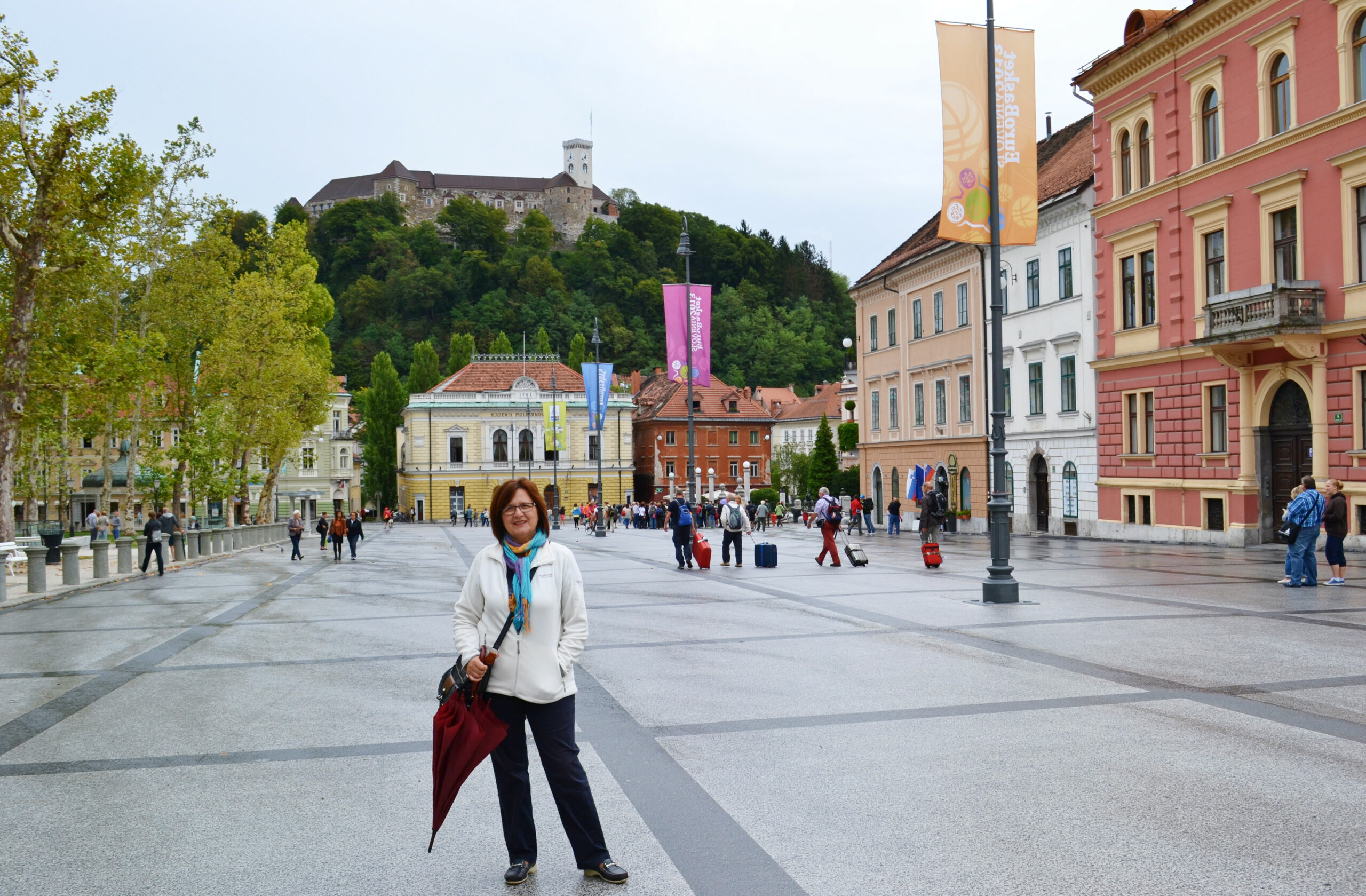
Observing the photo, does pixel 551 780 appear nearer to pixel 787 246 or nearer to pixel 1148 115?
pixel 1148 115

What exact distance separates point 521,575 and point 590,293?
127 metres

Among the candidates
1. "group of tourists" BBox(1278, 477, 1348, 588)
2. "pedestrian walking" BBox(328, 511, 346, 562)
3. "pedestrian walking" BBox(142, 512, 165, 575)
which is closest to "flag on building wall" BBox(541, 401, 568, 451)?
"pedestrian walking" BBox(328, 511, 346, 562)

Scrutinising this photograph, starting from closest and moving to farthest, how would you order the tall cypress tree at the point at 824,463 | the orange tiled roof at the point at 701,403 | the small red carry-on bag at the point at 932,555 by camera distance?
1. the small red carry-on bag at the point at 932,555
2. the tall cypress tree at the point at 824,463
3. the orange tiled roof at the point at 701,403

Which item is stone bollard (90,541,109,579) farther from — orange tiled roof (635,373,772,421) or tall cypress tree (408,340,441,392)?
tall cypress tree (408,340,441,392)

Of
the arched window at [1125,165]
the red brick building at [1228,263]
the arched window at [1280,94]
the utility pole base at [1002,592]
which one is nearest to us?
the utility pole base at [1002,592]

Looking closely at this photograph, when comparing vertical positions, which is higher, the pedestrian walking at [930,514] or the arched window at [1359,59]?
the arched window at [1359,59]

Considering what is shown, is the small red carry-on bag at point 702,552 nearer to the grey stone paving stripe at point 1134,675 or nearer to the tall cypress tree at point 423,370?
the grey stone paving stripe at point 1134,675

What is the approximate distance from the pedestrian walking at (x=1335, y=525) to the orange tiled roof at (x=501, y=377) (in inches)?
3113

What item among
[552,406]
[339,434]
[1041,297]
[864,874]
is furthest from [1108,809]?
[339,434]

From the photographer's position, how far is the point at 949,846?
17.5ft

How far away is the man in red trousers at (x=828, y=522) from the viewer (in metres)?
24.4

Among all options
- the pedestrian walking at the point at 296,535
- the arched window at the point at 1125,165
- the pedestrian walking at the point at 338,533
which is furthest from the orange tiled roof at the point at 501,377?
the arched window at the point at 1125,165

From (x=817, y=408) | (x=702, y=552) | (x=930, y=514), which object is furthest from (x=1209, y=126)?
(x=817, y=408)

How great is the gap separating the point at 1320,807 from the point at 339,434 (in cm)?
10084
